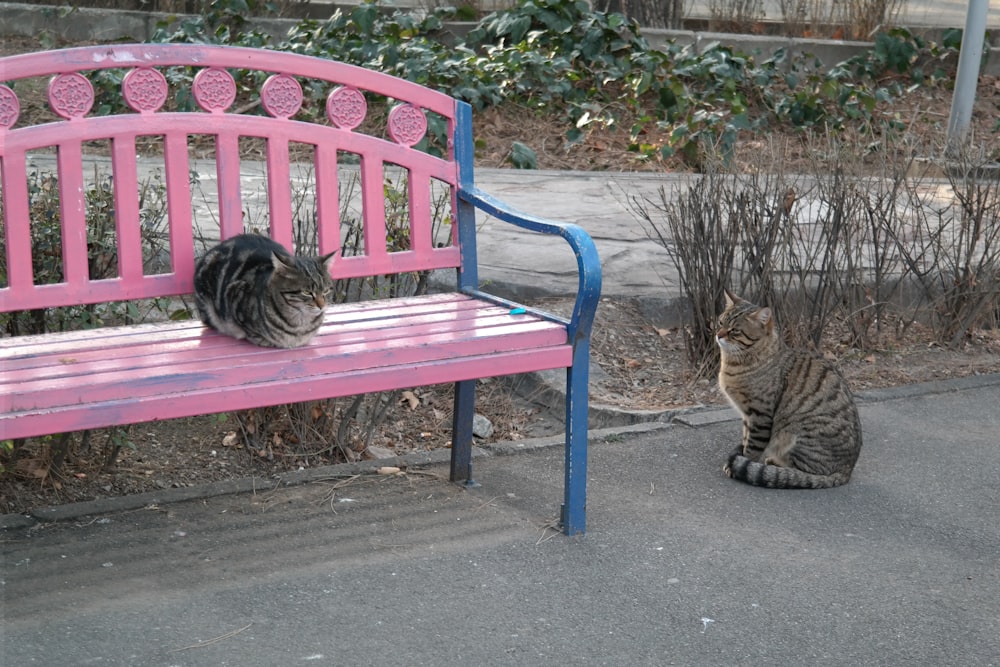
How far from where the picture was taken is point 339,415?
178 inches

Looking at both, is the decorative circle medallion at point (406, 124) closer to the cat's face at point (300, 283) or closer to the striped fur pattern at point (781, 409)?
the cat's face at point (300, 283)

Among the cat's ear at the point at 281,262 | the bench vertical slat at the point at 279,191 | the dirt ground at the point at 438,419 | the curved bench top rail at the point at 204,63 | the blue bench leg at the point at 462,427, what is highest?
the curved bench top rail at the point at 204,63

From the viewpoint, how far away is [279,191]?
379cm

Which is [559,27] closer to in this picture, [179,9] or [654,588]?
[179,9]

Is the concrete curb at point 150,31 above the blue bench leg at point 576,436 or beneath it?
above

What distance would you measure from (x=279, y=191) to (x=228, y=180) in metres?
0.18

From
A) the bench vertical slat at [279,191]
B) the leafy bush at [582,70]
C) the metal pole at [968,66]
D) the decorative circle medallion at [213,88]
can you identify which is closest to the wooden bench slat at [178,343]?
the bench vertical slat at [279,191]

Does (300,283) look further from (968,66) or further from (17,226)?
(968,66)

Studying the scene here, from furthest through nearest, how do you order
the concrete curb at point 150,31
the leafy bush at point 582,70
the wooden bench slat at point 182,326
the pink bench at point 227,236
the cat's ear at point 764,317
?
the concrete curb at point 150,31 → the leafy bush at point 582,70 → the cat's ear at point 764,317 → the wooden bench slat at point 182,326 → the pink bench at point 227,236

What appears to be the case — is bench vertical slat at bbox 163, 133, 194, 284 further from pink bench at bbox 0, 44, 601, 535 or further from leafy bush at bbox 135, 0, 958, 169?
leafy bush at bbox 135, 0, 958, 169

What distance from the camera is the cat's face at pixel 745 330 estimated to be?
171 inches

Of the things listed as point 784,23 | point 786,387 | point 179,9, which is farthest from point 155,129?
point 784,23

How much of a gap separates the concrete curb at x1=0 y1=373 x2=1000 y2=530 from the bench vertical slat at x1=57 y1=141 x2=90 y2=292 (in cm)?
71

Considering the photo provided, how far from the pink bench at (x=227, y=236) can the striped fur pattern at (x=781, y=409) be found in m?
0.93
